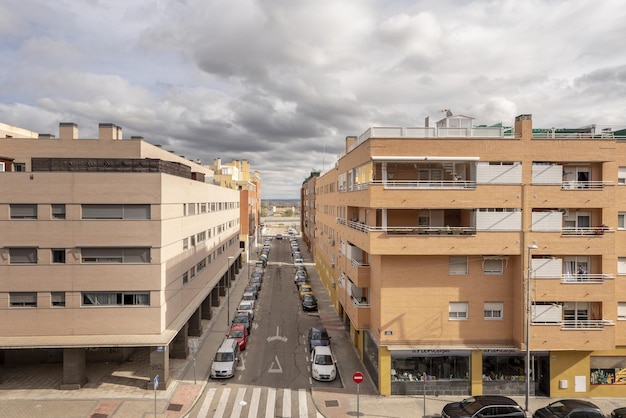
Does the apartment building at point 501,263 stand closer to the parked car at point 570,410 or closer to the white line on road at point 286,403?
the parked car at point 570,410


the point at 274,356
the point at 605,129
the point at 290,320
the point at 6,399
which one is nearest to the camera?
the point at 6,399

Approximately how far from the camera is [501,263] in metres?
24.8

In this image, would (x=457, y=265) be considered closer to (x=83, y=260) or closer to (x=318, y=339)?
(x=318, y=339)

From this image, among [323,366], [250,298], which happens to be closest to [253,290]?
[250,298]

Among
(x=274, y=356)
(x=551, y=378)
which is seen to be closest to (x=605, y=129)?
(x=551, y=378)

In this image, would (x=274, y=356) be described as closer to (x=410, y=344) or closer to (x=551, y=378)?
(x=410, y=344)

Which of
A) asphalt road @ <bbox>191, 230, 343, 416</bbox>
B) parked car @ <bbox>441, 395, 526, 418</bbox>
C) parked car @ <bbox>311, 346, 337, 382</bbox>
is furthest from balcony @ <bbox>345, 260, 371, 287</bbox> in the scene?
parked car @ <bbox>441, 395, 526, 418</bbox>

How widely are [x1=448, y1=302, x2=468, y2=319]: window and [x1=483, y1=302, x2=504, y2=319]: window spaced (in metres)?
1.30

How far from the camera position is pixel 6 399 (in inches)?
922

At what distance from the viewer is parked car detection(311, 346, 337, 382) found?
1046 inches

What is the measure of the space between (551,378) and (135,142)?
34657 mm

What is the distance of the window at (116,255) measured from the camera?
81.0 ft

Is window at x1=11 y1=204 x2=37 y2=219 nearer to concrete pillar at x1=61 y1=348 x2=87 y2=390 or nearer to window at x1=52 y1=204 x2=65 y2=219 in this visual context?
window at x1=52 y1=204 x2=65 y2=219

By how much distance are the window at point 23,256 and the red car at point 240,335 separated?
50.7ft
